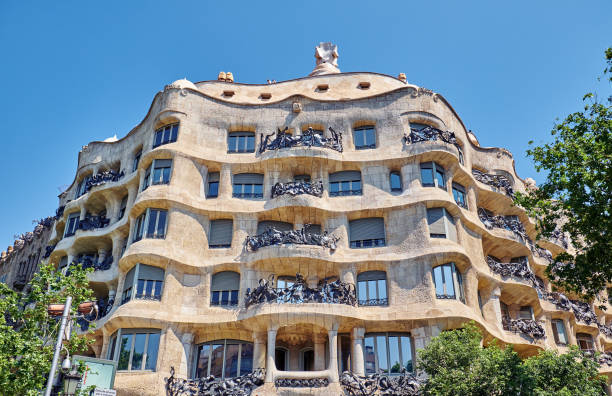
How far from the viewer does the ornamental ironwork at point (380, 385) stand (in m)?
24.3

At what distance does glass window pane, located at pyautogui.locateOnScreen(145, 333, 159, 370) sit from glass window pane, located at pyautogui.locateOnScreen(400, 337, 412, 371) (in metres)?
11.4

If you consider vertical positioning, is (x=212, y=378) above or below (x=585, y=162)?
below

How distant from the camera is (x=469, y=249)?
99.4 ft

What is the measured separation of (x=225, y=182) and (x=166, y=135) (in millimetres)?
4674

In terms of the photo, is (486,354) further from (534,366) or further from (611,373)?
(611,373)

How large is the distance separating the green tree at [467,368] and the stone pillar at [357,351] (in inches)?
135

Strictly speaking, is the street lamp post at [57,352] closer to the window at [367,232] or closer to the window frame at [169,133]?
the window at [367,232]

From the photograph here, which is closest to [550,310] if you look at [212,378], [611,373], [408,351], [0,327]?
[611,373]

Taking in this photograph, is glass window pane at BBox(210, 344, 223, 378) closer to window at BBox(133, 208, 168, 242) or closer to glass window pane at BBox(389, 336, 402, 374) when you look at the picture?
window at BBox(133, 208, 168, 242)

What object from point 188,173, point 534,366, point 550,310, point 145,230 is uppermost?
point 188,173

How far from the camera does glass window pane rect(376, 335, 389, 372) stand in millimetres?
26406

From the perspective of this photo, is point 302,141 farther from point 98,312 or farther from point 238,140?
point 98,312

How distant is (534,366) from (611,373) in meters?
18.8

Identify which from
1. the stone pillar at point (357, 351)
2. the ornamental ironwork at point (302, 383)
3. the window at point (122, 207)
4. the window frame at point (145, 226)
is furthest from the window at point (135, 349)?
the stone pillar at point (357, 351)
